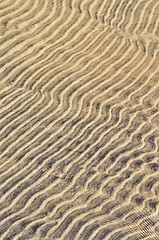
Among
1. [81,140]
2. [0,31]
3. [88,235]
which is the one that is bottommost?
[88,235]

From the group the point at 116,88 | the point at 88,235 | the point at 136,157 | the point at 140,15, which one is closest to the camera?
the point at 88,235

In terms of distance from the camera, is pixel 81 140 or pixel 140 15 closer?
pixel 81 140

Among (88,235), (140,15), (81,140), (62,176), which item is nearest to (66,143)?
(81,140)

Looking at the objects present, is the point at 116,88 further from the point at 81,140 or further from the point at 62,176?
the point at 62,176

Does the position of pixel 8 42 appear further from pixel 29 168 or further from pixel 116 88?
pixel 29 168

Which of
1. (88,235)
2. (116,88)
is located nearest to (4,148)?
(88,235)

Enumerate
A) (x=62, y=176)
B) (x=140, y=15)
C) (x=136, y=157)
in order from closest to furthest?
(x=62, y=176)
(x=136, y=157)
(x=140, y=15)

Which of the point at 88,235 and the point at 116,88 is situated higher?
the point at 116,88
